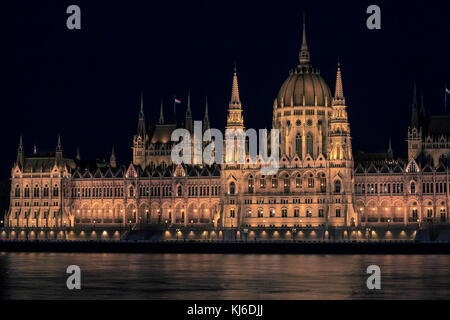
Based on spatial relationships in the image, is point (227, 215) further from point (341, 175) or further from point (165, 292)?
point (165, 292)

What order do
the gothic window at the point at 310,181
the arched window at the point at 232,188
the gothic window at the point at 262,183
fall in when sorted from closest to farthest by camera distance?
the gothic window at the point at 310,181 → the gothic window at the point at 262,183 → the arched window at the point at 232,188

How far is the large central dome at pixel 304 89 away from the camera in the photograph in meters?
195

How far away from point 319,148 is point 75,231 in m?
39.7

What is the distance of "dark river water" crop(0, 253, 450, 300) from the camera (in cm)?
10625

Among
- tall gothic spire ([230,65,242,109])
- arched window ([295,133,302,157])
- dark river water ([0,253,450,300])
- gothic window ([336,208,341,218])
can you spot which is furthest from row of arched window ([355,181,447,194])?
dark river water ([0,253,450,300])

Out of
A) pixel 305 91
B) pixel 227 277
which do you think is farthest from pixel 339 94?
pixel 227 277

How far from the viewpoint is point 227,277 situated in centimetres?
12262

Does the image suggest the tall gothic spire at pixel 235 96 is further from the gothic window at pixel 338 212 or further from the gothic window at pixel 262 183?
the gothic window at pixel 338 212

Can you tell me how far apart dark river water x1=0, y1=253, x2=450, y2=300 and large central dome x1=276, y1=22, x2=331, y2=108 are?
137 feet

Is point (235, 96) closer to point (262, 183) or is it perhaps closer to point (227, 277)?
point (262, 183)

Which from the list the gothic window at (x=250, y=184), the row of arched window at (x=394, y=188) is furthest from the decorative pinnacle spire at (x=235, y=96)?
the row of arched window at (x=394, y=188)

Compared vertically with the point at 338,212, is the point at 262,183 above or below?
above

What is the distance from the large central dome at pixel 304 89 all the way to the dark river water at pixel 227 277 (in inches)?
1643

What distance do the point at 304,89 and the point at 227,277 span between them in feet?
252
